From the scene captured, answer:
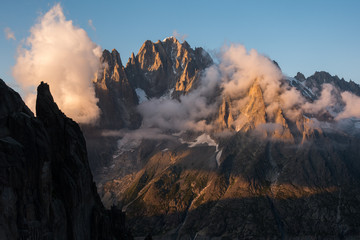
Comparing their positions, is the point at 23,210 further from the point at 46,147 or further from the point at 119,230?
the point at 119,230

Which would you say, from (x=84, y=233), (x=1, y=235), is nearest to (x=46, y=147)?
(x=1, y=235)

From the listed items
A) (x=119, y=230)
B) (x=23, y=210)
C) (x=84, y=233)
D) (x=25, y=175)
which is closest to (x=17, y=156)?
(x=25, y=175)

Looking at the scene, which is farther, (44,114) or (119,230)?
(119,230)

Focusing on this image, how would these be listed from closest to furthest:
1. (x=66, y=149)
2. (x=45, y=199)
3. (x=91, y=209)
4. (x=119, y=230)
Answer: (x=45, y=199)
(x=66, y=149)
(x=91, y=209)
(x=119, y=230)

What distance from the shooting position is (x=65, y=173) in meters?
85.6

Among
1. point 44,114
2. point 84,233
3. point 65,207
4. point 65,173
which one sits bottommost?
point 84,233

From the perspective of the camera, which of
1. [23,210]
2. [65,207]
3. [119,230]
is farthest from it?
[119,230]

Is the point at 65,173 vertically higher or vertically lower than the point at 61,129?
lower

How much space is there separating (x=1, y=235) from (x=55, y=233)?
49.3 feet

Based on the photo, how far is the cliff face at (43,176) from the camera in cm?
6712

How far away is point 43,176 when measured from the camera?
7488cm

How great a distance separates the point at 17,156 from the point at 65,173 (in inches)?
702

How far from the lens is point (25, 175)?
69.9 metres

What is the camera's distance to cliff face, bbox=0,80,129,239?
67.1m
